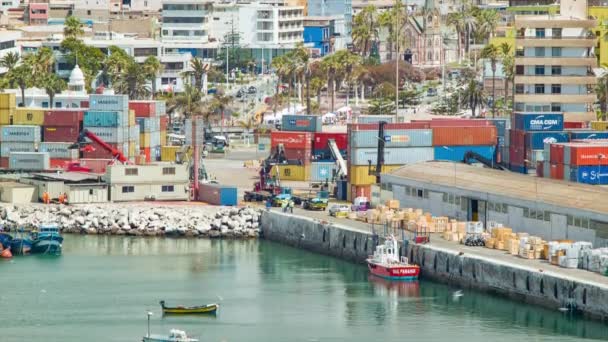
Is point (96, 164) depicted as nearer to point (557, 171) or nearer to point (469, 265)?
point (557, 171)

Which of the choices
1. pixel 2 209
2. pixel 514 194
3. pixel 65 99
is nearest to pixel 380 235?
pixel 514 194

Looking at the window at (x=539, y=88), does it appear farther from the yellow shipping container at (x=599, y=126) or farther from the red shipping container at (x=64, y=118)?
the red shipping container at (x=64, y=118)

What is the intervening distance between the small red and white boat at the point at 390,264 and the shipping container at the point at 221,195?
66.2 ft

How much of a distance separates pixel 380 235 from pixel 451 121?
25016mm

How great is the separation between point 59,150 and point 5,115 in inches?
205

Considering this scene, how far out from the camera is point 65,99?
153375 mm

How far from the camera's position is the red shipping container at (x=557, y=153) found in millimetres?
103938

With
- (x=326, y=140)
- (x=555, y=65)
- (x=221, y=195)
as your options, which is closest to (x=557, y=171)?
(x=221, y=195)

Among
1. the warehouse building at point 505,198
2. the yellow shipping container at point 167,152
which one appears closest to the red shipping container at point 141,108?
the yellow shipping container at point 167,152

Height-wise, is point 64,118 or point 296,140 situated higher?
point 64,118

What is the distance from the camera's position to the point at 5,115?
435 feet

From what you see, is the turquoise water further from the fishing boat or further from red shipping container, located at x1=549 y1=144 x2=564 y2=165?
red shipping container, located at x1=549 y1=144 x2=564 y2=165

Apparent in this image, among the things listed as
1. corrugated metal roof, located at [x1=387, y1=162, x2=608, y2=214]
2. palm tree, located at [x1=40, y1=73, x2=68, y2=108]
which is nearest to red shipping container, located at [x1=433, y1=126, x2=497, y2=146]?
corrugated metal roof, located at [x1=387, y1=162, x2=608, y2=214]

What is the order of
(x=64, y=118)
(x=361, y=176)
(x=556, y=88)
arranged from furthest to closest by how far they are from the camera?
(x=556, y=88) → (x=64, y=118) → (x=361, y=176)
